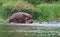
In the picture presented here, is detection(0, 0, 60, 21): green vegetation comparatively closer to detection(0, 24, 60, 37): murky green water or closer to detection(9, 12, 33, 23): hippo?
detection(9, 12, 33, 23): hippo

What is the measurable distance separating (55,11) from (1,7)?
882 centimetres

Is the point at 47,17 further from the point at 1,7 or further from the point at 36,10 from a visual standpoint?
the point at 1,7

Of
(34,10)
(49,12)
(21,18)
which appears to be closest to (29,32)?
(21,18)

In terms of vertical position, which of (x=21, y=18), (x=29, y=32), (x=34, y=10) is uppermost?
(x=29, y=32)

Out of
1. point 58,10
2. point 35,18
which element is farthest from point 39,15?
point 58,10

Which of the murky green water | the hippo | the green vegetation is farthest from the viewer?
the green vegetation

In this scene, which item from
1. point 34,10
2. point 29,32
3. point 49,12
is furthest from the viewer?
point 49,12

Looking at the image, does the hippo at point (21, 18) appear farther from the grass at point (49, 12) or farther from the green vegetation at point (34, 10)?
the grass at point (49, 12)

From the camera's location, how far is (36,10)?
48594 millimetres

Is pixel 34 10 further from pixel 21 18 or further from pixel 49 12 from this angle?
pixel 21 18

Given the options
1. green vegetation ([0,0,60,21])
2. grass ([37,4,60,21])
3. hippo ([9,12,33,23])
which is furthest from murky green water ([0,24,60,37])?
grass ([37,4,60,21])

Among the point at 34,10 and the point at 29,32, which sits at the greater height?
the point at 29,32

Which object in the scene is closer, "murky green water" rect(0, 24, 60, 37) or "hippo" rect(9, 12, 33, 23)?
"murky green water" rect(0, 24, 60, 37)

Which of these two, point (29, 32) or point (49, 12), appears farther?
point (49, 12)
